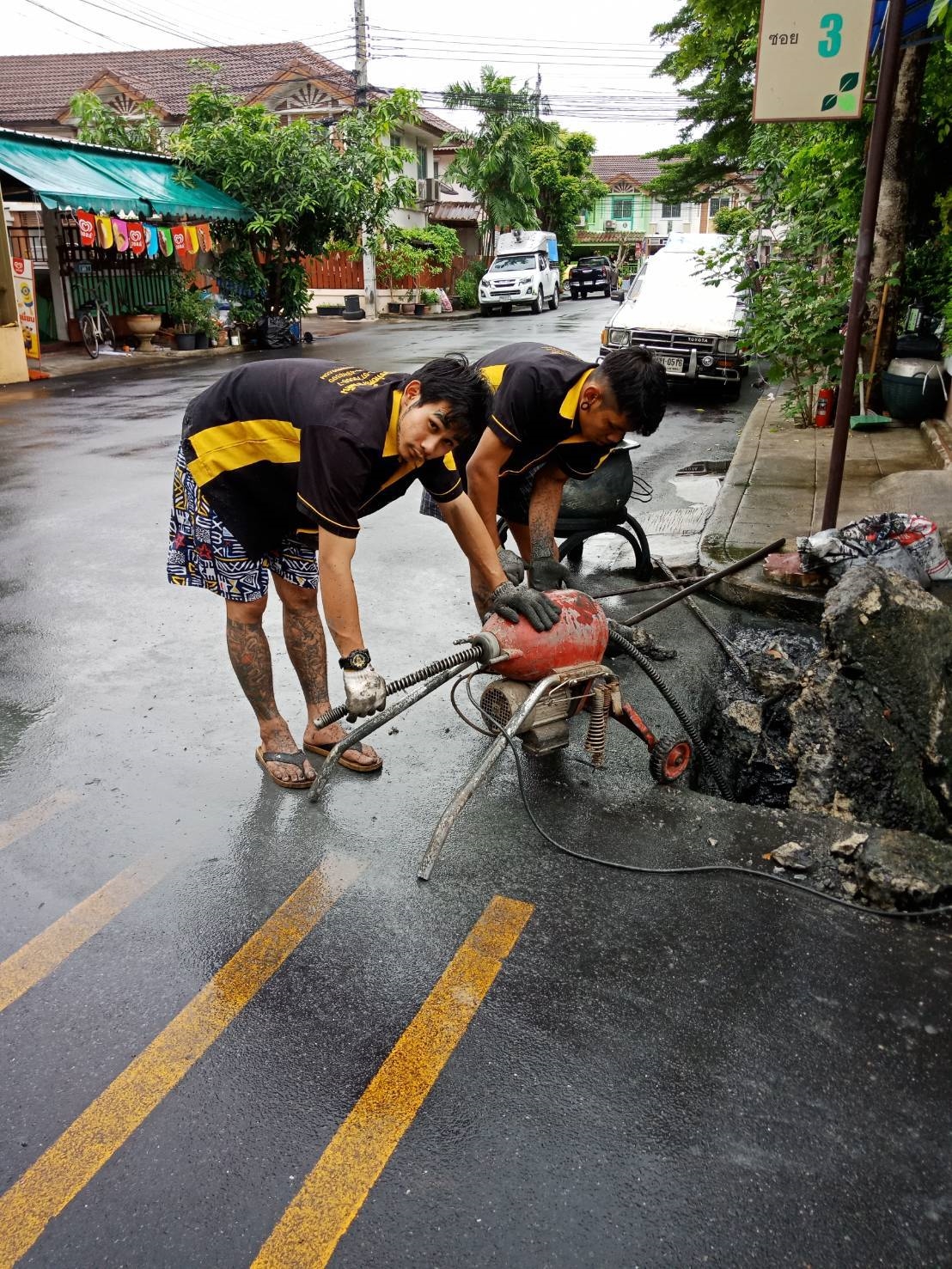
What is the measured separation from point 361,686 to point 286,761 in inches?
30.7

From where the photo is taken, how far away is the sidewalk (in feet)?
17.4

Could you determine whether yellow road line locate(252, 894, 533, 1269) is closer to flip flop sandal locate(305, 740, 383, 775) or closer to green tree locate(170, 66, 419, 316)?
flip flop sandal locate(305, 740, 383, 775)

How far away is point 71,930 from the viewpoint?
2732mm

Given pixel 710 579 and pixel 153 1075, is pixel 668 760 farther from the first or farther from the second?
pixel 153 1075

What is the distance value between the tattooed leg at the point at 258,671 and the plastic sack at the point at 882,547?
2.98 m

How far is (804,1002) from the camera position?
244 cm

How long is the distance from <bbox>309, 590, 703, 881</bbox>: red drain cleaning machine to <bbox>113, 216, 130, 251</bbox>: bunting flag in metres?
17.1

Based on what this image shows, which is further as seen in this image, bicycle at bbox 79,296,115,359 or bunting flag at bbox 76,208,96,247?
bicycle at bbox 79,296,115,359

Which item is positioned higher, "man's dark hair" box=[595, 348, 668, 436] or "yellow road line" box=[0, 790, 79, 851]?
"man's dark hair" box=[595, 348, 668, 436]

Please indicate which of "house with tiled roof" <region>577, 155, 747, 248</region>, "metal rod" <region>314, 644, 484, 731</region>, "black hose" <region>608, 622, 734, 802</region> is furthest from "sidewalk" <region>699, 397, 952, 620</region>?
"house with tiled roof" <region>577, 155, 747, 248</region>

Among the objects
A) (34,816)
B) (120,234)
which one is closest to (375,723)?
(34,816)

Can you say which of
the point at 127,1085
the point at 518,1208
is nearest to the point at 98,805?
the point at 127,1085

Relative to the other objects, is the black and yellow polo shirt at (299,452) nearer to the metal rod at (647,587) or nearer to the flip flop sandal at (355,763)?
the flip flop sandal at (355,763)

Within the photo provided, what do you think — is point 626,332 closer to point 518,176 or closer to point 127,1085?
point 127,1085
